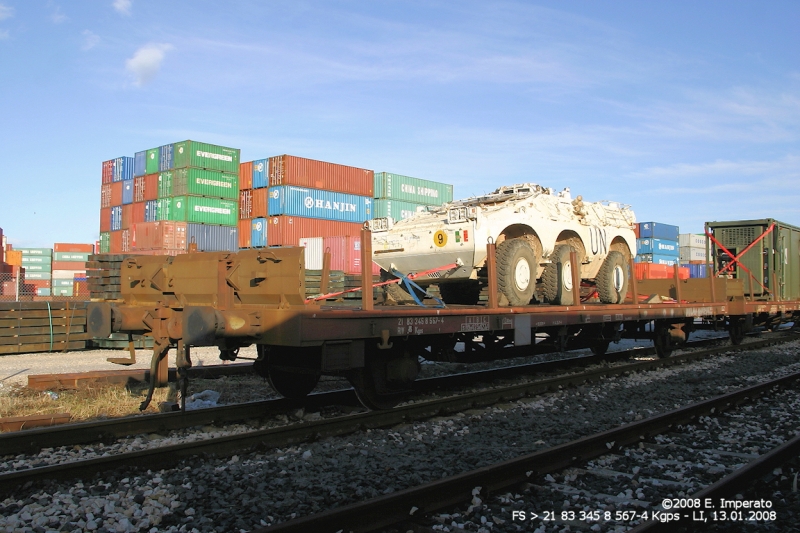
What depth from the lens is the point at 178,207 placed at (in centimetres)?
3077

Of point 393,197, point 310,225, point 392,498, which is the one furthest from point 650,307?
point 393,197

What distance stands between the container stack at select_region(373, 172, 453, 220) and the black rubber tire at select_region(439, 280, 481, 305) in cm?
2325

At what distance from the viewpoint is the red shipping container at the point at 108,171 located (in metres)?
37.1

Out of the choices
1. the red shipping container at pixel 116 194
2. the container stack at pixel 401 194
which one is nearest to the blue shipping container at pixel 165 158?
Answer: the red shipping container at pixel 116 194

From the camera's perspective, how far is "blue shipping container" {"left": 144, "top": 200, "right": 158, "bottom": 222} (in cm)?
3206

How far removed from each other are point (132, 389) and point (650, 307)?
26.0ft

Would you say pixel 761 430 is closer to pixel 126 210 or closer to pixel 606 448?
pixel 606 448

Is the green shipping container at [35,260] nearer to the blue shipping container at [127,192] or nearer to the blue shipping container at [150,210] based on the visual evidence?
the blue shipping container at [127,192]

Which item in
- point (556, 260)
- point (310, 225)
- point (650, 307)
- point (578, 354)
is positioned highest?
point (310, 225)

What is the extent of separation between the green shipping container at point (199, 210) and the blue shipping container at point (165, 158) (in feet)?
5.91

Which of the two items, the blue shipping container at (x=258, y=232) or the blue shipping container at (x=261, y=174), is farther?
the blue shipping container at (x=261, y=174)

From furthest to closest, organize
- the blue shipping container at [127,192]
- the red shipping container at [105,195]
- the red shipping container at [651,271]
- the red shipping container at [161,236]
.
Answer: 1. the red shipping container at [105,195]
2. the blue shipping container at [127,192]
3. the red shipping container at [161,236]
4. the red shipping container at [651,271]

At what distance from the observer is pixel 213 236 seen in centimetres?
3038

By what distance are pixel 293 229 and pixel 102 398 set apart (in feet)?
74.1
